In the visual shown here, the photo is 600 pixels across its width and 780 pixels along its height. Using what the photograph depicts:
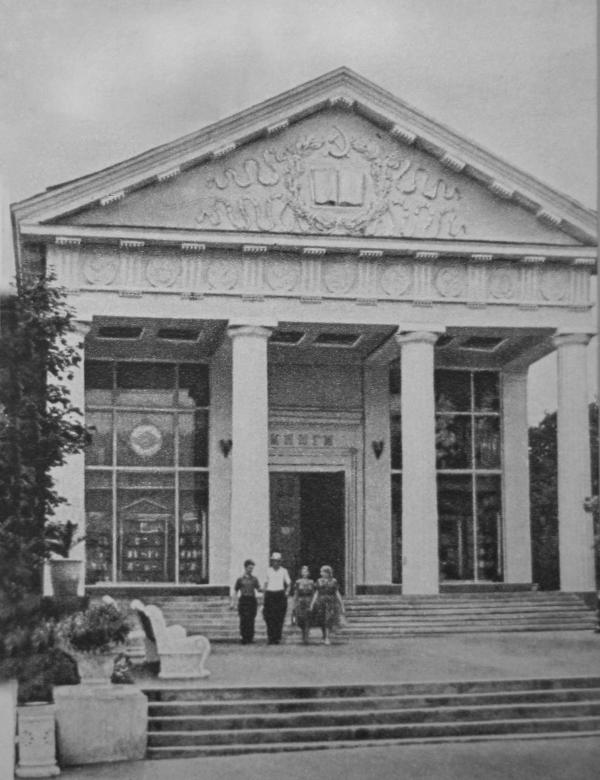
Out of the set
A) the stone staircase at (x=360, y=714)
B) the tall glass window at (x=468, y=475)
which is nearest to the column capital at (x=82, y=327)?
the tall glass window at (x=468, y=475)

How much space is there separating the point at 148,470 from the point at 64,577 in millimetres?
6970

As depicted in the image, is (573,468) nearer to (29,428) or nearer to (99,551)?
(99,551)

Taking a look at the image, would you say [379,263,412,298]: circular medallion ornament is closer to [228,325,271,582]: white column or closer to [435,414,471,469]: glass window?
[228,325,271,582]: white column

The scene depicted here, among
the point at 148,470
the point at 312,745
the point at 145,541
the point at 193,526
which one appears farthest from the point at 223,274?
the point at 312,745

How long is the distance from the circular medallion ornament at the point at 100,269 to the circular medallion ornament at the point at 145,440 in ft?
11.0

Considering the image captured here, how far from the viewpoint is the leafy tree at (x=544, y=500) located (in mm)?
24312

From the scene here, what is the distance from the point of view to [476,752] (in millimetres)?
12016

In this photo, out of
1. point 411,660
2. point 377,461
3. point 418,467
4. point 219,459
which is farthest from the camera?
point 377,461

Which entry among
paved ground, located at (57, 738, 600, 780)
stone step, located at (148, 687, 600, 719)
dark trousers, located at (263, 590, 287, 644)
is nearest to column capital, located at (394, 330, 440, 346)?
dark trousers, located at (263, 590, 287, 644)

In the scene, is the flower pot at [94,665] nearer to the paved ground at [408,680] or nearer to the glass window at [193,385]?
the paved ground at [408,680]

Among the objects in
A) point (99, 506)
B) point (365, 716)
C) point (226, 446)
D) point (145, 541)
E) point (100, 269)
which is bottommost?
point (365, 716)

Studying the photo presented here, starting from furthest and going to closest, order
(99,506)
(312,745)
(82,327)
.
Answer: (99,506) < (82,327) < (312,745)

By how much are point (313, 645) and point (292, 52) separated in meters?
9.21

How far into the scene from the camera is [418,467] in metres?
23.0
